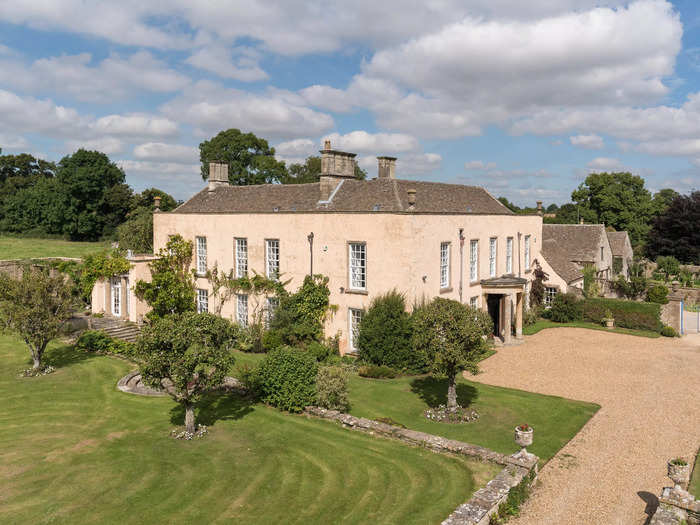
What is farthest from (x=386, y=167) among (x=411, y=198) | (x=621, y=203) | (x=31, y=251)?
(x=621, y=203)

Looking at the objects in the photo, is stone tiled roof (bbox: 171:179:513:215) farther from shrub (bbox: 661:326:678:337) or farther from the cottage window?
shrub (bbox: 661:326:678:337)

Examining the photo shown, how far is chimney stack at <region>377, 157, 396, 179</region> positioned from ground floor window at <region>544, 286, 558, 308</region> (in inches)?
586

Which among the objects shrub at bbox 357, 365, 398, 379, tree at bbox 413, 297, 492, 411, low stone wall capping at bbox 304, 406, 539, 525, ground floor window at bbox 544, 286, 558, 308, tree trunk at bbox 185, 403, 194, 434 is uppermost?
tree at bbox 413, 297, 492, 411

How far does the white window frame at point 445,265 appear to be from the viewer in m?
24.7

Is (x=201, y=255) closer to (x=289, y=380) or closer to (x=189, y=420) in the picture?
(x=289, y=380)

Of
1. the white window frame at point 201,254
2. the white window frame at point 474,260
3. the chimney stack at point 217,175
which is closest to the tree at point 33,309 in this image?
the white window frame at point 201,254

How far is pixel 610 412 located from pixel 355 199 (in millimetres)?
14329

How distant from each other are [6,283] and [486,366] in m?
20.6

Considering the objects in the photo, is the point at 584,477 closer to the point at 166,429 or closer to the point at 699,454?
the point at 699,454

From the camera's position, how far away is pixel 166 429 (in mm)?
14969

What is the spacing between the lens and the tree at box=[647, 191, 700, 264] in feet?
172

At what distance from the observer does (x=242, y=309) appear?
28.0 metres

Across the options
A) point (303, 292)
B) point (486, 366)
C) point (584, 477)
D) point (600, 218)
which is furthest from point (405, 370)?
point (600, 218)

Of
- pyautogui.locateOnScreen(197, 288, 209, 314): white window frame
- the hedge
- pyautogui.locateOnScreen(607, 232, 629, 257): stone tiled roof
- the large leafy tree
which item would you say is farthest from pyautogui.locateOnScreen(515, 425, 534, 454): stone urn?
the large leafy tree
